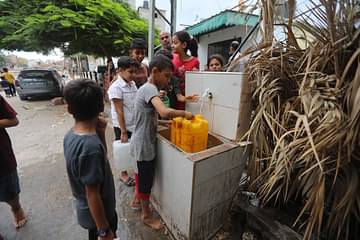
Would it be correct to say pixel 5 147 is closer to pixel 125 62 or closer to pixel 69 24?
pixel 125 62

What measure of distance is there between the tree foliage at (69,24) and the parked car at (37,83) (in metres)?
1.27

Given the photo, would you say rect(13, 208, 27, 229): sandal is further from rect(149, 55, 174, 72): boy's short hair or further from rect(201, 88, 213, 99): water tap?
rect(201, 88, 213, 99): water tap

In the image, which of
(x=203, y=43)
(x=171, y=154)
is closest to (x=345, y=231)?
(x=171, y=154)

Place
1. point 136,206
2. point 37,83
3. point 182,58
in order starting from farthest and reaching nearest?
point 37,83, point 182,58, point 136,206

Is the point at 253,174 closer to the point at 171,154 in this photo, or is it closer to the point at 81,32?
the point at 171,154

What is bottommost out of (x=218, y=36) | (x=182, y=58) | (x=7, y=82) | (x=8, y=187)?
(x=8, y=187)

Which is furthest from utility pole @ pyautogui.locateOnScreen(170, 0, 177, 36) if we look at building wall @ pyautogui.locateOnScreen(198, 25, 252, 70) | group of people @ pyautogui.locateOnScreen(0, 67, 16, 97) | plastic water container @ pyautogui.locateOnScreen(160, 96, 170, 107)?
group of people @ pyautogui.locateOnScreen(0, 67, 16, 97)

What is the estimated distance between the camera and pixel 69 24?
595cm

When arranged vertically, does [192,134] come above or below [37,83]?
above

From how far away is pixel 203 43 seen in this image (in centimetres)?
667

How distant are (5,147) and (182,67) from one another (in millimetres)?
1841

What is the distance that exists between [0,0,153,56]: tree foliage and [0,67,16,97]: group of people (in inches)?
127

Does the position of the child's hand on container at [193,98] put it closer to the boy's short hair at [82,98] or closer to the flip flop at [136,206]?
the boy's short hair at [82,98]

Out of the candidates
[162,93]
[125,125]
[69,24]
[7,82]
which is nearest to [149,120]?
[162,93]
